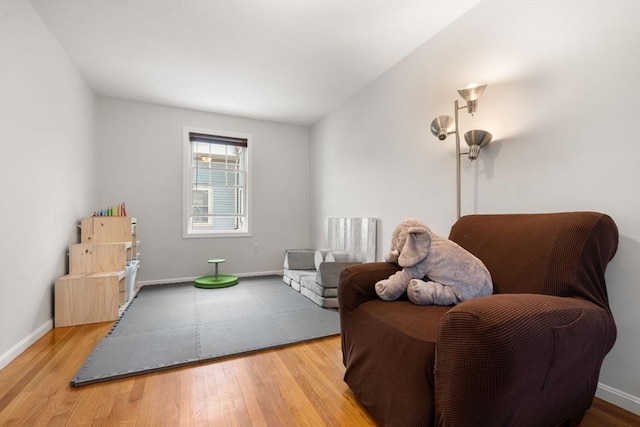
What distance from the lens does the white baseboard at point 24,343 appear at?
1.72m

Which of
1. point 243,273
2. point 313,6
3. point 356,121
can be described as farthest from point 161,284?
point 313,6

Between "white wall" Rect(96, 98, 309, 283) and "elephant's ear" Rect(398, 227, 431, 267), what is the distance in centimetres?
332

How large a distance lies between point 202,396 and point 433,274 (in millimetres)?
1317

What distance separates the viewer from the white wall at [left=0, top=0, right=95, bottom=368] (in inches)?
70.1

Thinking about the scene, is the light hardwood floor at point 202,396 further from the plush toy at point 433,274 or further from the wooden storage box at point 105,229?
the wooden storage box at point 105,229

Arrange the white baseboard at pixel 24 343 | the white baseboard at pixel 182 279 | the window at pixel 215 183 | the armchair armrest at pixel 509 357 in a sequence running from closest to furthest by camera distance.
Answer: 1. the armchair armrest at pixel 509 357
2. the white baseboard at pixel 24 343
3. the white baseboard at pixel 182 279
4. the window at pixel 215 183

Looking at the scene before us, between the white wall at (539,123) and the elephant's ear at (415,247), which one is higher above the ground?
the white wall at (539,123)

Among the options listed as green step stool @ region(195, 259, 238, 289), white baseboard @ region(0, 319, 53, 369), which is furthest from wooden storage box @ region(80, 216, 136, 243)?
green step stool @ region(195, 259, 238, 289)

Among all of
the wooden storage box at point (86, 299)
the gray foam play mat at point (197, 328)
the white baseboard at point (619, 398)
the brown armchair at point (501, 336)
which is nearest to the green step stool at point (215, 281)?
the gray foam play mat at point (197, 328)

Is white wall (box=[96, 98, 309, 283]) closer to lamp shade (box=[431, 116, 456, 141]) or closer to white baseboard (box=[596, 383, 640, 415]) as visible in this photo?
lamp shade (box=[431, 116, 456, 141])

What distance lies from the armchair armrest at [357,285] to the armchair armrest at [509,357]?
22.5 inches

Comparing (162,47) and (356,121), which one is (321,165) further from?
(162,47)

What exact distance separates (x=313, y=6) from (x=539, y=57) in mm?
1509

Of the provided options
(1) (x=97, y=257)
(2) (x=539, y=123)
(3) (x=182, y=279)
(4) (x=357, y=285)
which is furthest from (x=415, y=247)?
(3) (x=182, y=279)
